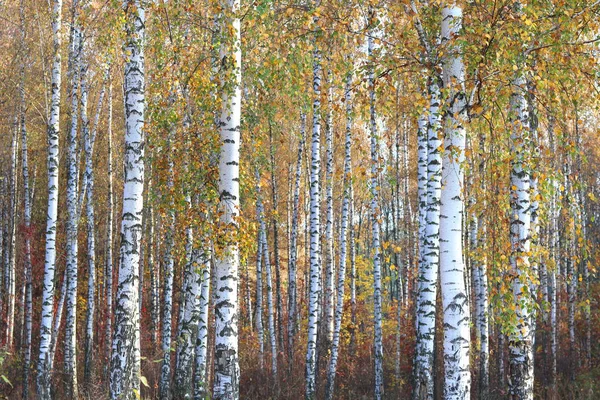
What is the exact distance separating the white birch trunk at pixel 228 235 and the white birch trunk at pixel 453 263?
98.6 inches

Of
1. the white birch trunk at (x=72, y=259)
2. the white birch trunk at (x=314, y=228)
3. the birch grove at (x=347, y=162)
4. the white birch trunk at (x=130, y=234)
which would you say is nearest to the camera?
the birch grove at (x=347, y=162)

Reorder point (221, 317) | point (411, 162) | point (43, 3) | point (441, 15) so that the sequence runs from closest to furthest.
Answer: point (441, 15) < point (221, 317) < point (43, 3) < point (411, 162)

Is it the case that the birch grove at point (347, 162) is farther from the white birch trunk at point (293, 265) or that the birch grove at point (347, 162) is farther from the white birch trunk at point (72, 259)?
the white birch trunk at point (293, 265)

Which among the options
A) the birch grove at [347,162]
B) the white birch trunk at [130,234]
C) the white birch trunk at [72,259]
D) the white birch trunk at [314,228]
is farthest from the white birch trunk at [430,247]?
the white birch trunk at [72,259]

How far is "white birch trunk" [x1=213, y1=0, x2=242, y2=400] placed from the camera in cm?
712

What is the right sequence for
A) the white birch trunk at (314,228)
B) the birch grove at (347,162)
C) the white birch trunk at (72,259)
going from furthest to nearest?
the white birch trunk at (72,259), the white birch trunk at (314,228), the birch grove at (347,162)

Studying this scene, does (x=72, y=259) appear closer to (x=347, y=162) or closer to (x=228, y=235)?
(x=347, y=162)

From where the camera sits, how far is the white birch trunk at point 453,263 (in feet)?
20.0

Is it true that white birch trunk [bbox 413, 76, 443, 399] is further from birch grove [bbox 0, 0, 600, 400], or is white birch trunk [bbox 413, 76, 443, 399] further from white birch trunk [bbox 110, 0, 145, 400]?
white birch trunk [bbox 110, 0, 145, 400]

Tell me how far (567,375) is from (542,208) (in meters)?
11.5

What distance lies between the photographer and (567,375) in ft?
53.0

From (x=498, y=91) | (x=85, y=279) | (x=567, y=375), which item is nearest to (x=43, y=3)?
(x=85, y=279)

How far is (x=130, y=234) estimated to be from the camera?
7.60 metres

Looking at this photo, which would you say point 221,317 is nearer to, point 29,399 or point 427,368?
point 427,368
